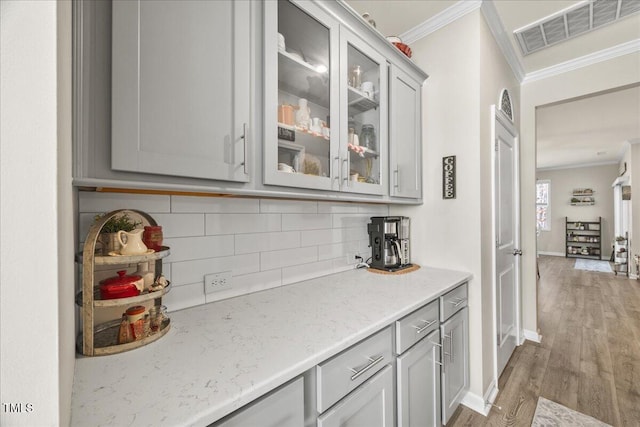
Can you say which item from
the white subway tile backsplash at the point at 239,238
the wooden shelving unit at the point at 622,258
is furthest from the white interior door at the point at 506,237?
the wooden shelving unit at the point at 622,258

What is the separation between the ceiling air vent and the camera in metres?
1.76

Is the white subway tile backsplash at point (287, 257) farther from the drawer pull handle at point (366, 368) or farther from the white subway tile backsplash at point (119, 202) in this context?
the drawer pull handle at point (366, 368)

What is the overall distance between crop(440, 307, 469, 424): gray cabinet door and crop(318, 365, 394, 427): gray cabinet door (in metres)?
0.54

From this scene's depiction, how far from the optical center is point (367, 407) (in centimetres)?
97

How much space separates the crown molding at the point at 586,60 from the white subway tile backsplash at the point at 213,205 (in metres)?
3.07

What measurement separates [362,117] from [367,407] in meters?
1.39

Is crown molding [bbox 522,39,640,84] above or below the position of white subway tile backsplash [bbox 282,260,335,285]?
above

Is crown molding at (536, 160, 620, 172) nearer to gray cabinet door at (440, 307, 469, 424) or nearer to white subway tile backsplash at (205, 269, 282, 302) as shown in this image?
gray cabinet door at (440, 307, 469, 424)

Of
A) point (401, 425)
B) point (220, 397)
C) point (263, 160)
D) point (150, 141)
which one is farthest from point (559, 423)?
point (150, 141)

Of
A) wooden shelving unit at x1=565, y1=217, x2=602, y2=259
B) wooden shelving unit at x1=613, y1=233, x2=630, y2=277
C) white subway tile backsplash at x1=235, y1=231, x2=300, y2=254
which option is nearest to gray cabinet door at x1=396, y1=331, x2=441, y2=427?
white subway tile backsplash at x1=235, y1=231, x2=300, y2=254

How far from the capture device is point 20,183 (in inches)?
13.4

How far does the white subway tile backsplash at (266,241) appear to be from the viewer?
130 cm

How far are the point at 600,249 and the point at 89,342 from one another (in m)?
11.0

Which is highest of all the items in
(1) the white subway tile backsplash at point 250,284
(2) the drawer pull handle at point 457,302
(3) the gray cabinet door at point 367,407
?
(1) the white subway tile backsplash at point 250,284
